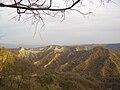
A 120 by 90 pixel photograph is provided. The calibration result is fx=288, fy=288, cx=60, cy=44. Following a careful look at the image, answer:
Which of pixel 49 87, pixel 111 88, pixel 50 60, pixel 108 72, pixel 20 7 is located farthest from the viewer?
pixel 50 60

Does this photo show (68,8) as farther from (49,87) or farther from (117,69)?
(117,69)

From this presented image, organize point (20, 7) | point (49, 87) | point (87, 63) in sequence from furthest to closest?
point (87, 63)
point (49, 87)
point (20, 7)

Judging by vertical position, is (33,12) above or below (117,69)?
above

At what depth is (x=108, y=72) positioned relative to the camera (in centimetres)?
12150

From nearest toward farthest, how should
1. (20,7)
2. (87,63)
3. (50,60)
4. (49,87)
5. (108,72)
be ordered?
(20,7) < (49,87) < (108,72) < (87,63) < (50,60)

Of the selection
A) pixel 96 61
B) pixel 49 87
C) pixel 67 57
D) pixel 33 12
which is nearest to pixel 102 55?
pixel 96 61

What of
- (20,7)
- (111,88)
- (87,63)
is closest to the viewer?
(20,7)

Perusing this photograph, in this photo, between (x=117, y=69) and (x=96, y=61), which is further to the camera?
(x=96, y=61)

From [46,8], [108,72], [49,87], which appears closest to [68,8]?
[46,8]

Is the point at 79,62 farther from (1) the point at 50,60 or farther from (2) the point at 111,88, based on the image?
(2) the point at 111,88

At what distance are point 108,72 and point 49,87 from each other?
192ft

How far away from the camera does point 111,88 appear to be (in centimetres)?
9044

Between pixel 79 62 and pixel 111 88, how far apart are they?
4967 centimetres

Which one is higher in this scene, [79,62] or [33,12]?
[33,12]
